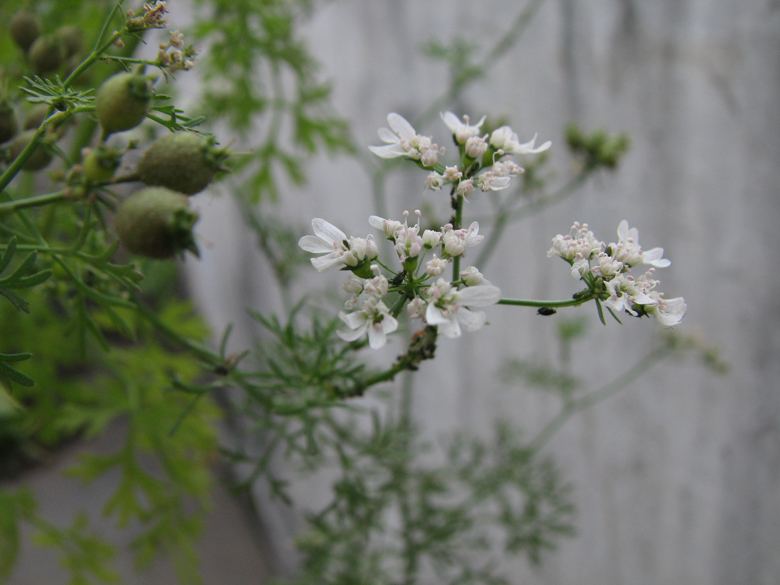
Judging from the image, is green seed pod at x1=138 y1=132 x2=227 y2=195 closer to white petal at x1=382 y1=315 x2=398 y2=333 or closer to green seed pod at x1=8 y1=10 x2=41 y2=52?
white petal at x1=382 y1=315 x2=398 y2=333

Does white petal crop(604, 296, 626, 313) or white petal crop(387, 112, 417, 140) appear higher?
white petal crop(387, 112, 417, 140)

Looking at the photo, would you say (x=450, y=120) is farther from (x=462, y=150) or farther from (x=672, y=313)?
(x=672, y=313)

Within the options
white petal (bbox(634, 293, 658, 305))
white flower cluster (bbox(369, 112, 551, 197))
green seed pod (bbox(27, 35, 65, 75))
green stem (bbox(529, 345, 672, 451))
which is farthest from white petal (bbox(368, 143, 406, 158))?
green stem (bbox(529, 345, 672, 451))

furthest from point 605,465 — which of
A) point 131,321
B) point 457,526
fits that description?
point 131,321

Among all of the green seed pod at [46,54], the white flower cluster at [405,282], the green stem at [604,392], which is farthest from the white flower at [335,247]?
the green stem at [604,392]

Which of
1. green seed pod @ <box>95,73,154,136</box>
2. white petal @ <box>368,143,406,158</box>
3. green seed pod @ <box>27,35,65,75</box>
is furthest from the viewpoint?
green seed pod @ <box>27,35,65,75</box>

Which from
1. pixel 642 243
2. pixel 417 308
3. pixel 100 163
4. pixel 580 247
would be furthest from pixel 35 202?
pixel 642 243

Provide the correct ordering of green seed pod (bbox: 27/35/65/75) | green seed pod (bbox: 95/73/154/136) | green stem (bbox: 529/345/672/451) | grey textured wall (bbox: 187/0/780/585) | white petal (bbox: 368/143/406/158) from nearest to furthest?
1. green seed pod (bbox: 95/73/154/136)
2. white petal (bbox: 368/143/406/158)
3. green seed pod (bbox: 27/35/65/75)
4. grey textured wall (bbox: 187/0/780/585)
5. green stem (bbox: 529/345/672/451)

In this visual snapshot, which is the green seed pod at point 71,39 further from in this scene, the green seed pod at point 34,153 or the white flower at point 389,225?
the white flower at point 389,225
